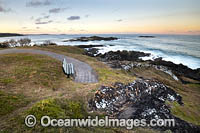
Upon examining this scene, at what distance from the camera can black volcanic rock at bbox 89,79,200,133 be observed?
691cm

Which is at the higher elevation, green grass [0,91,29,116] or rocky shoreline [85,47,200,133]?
green grass [0,91,29,116]

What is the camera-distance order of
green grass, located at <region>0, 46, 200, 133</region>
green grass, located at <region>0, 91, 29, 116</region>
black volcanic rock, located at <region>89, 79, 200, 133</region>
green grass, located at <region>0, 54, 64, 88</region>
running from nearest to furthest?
green grass, located at <region>0, 46, 200, 133</region> → green grass, located at <region>0, 91, 29, 116</region> → black volcanic rock, located at <region>89, 79, 200, 133</region> → green grass, located at <region>0, 54, 64, 88</region>

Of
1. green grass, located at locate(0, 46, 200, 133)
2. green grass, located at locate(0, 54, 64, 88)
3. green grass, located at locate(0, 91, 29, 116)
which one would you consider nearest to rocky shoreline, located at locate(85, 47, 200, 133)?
green grass, located at locate(0, 46, 200, 133)

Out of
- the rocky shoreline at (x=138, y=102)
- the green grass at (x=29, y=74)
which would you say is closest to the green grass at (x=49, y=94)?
the green grass at (x=29, y=74)

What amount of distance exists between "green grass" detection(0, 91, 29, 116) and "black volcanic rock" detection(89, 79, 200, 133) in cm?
366

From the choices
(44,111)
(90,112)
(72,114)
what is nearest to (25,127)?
(44,111)

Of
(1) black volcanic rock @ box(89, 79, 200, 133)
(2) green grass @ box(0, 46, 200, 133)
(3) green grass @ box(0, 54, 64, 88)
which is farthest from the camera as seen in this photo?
(3) green grass @ box(0, 54, 64, 88)

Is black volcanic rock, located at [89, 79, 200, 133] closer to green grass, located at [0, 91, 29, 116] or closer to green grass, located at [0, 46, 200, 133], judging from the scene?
green grass, located at [0, 46, 200, 133]

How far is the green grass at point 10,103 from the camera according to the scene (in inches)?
215

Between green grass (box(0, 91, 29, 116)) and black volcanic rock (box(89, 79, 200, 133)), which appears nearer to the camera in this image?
green grass (box(0, 91, 29, 116))

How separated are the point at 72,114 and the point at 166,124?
16.2ft

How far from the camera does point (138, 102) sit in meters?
8.30

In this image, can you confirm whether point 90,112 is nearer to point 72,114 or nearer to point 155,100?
point 72,114

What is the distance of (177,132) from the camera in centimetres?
604
